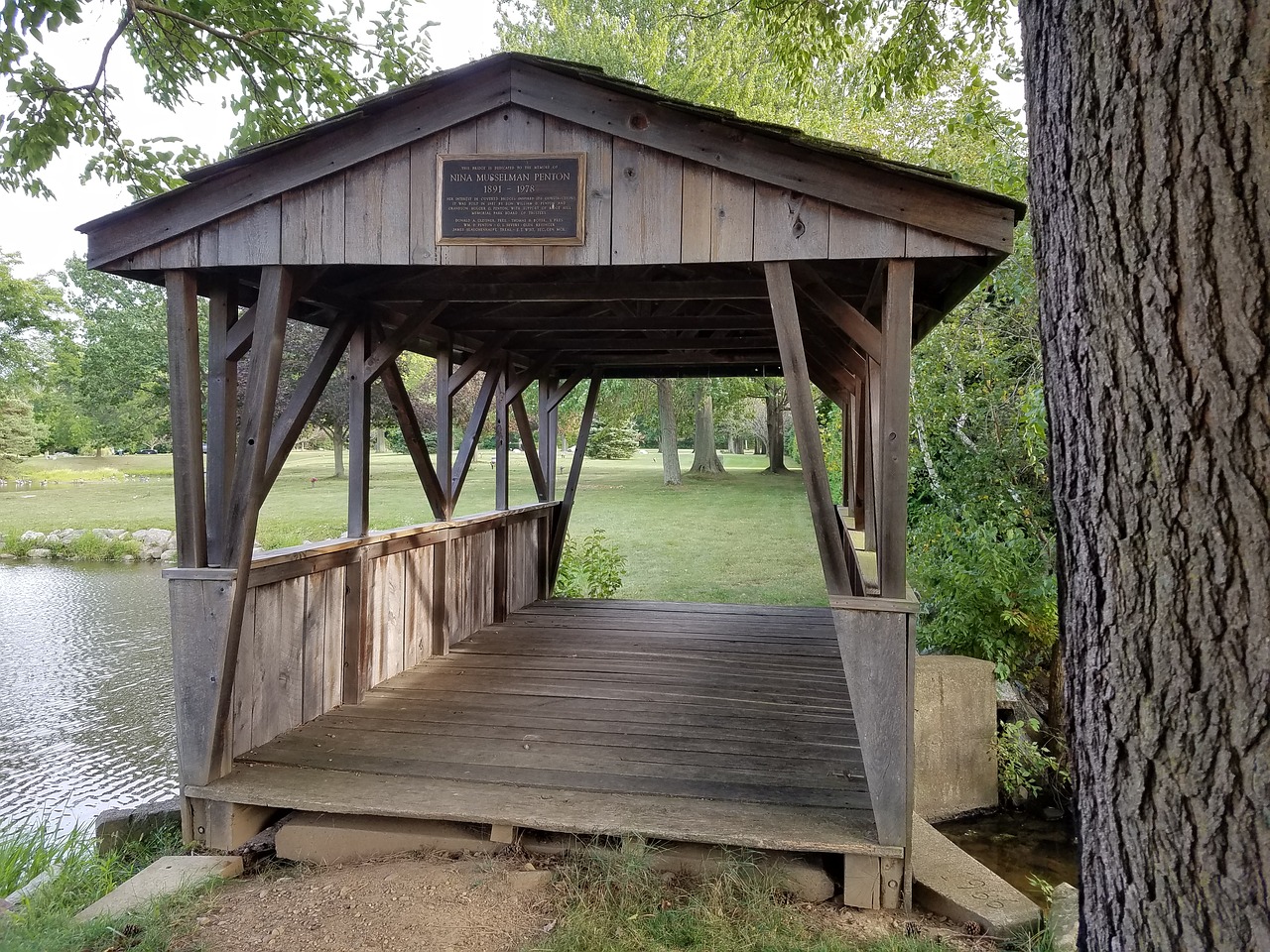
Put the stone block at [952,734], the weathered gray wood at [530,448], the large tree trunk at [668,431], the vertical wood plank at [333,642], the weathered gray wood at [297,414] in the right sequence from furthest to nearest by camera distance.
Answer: the large tree trunk at [668,431] < the weathered gray wood at [530,448] < the stone block at [952,734] < the vertical wood plank at [333,642] < the weathered gray wood at [297,414]

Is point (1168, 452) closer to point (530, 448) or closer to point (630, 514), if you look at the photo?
point (530, 448)

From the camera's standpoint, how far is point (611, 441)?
32812 millimetres

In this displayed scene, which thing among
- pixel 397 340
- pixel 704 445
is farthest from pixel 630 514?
pixel 397 340

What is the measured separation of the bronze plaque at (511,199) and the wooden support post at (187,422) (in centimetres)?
125

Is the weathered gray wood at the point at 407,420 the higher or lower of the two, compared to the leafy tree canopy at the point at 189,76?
lower

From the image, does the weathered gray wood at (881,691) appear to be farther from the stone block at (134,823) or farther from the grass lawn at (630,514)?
the grass lawn at (630,514)

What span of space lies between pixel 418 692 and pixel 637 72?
18.9 m

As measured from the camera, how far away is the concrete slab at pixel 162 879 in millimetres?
2998

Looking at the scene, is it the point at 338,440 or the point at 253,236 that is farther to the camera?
the point at 338,440

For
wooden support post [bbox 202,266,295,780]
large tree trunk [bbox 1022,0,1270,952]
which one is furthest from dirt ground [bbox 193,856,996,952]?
large tree trunk [bbox 1022,0,1270,952]

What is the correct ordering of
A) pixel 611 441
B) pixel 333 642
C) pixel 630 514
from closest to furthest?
pixel 333 642
pixel 630 514
pixel 611 441

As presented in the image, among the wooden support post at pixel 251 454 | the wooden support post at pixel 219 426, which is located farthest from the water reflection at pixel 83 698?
the wooden support post at pixel 219 426

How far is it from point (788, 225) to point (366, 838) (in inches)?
123

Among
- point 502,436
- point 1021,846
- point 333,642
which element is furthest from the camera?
point 502,436
